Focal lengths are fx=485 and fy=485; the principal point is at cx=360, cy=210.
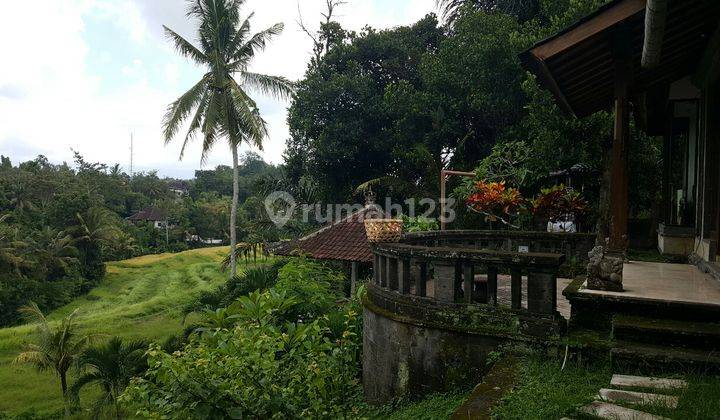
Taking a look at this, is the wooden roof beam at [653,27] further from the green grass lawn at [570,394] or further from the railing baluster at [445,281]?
the green grass lawn at [570,394]

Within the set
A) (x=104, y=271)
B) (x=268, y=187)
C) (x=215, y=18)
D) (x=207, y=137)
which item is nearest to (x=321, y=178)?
(x=268, y=187)

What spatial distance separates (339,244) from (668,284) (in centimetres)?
1025

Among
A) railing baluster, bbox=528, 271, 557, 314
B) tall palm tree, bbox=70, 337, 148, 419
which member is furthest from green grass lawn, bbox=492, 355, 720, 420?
tall palm tree, bbox=70, 337, 148, 419

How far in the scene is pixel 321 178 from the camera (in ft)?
79.5

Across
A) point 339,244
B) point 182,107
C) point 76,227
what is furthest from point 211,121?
point 76,227

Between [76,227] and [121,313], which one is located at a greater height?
[76,227]

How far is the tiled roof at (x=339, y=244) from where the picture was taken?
45.4 ft

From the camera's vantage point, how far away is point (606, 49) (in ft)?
17.5

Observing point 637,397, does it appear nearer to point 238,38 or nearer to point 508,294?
point 508,294

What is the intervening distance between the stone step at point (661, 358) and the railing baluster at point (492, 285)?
42.7 inches

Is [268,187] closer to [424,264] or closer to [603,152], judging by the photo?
[603,152]

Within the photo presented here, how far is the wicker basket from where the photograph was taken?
6.39m

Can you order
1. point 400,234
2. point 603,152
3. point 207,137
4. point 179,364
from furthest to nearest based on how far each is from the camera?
point 207,137 → point 603,152 → point 400,234 → point 179,364

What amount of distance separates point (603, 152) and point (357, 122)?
40.8ft
